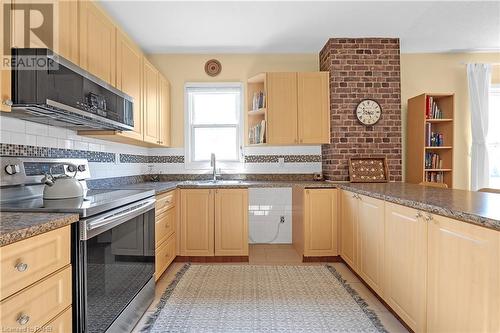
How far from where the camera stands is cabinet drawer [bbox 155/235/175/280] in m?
2.48

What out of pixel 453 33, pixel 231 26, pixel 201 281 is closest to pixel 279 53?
pixel 231 26

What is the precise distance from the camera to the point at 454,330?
134cm

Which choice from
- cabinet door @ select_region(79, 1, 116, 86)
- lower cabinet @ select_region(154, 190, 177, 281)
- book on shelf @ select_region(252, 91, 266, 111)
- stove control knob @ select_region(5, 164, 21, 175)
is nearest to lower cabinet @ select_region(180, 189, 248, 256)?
lower cabinet @ select_region(154, 190, 177, 281)

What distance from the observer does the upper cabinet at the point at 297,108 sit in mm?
3439

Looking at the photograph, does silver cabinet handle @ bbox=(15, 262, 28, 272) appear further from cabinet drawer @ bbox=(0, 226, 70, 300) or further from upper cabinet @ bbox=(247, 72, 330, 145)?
upper cabinet @ bbox=(247, 72, 330, 145)

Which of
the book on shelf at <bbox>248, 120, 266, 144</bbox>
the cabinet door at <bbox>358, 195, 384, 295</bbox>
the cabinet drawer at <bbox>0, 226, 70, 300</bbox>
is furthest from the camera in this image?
the book on shelf at <bbox>248, 120, 266, 144</bbox>

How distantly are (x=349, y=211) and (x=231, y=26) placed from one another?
2.40m

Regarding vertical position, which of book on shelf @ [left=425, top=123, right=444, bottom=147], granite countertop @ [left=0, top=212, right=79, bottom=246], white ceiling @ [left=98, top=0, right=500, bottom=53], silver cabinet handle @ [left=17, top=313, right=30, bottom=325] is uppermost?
white ceiling @ [left=98, top=0, right=500, bottom=53]

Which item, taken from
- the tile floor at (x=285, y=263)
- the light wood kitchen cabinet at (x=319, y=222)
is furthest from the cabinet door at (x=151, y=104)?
the light wood kitchen cabinet at (x=319, y=222)

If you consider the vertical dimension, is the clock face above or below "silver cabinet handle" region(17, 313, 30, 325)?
above

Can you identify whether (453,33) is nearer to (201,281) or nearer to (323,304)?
(323,304)

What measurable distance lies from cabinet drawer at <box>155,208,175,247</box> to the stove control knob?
1.10 metres

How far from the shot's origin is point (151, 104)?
309cm

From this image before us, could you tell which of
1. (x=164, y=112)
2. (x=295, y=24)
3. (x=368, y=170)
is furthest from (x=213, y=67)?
(x=368, y=170)
